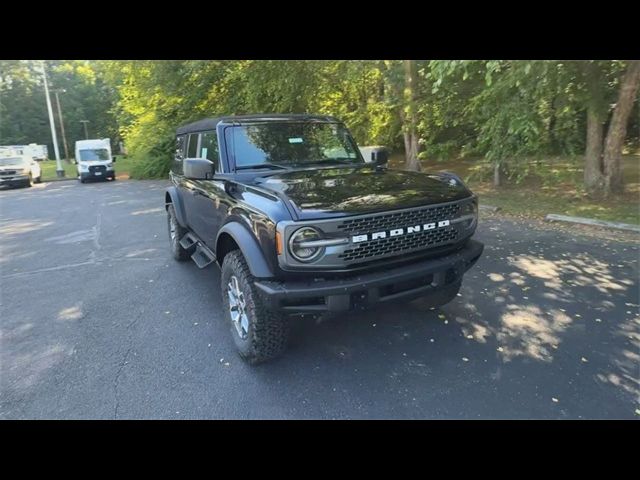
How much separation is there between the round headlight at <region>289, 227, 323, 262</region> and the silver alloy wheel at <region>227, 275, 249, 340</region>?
0.71 m

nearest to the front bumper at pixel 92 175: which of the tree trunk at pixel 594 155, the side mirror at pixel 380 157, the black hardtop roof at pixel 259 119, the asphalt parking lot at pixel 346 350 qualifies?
the asphalt parking lot at pixel 346 350

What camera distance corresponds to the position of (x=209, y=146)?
4.46 m

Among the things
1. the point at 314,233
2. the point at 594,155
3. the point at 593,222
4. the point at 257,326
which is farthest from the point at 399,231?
the point at 594,155

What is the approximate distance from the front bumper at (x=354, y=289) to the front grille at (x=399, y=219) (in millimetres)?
310

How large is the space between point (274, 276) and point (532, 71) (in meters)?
6.93

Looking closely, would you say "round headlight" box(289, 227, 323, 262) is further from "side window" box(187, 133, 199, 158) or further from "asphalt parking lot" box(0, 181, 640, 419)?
"side window" box(187, 133, 199, 158)

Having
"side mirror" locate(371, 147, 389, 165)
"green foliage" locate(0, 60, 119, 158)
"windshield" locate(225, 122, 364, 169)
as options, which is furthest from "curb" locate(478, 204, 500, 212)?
"green foliage" locate(0, 60, 119, 158)

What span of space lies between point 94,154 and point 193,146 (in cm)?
1968

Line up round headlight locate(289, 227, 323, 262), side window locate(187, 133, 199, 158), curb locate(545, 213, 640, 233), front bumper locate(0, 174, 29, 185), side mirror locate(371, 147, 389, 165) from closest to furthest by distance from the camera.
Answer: round headlight locate(289, 227, 323, 262)
side mirror locate(371, 147, 389, 165)
side window locate(187, 133, 199, 158)
curb locate(545, 213, 640, 233)
front bumper locate(0, 174, 29, 185)

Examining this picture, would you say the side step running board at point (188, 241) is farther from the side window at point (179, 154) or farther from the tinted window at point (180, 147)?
the tinted window at point (180, 147)

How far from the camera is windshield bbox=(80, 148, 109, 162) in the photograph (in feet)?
69.9

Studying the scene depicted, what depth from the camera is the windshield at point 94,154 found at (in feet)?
69.9
